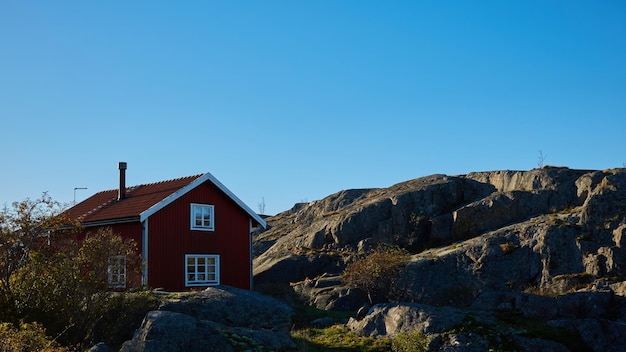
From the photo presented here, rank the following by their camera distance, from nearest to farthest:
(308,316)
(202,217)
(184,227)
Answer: (308,316) → (184,227) → (202,217)

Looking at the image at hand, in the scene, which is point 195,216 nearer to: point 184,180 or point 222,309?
point 184,180

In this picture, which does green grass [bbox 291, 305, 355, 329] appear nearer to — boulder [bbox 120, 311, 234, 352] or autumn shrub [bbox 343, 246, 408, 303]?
autumn shrub [bbox 343, 246, 408, 303]

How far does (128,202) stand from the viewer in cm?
3133

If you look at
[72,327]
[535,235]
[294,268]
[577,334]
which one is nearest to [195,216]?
[294,268]

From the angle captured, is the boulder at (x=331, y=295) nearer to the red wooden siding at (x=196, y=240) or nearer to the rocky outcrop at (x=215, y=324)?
the red wooden siding at (x=196, y=240)

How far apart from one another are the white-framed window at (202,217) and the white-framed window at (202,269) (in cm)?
135

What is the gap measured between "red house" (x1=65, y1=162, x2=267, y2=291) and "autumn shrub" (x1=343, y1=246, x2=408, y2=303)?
24.5ft

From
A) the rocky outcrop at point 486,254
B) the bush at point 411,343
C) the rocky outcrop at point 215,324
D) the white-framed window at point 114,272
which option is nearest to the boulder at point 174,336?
the rocky outcrop at point 215,324

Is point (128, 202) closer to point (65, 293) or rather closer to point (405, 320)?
point (65, 293)

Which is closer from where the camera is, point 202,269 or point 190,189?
point 190,189

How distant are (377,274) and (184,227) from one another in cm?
953

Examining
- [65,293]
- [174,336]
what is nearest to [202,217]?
[65,293]

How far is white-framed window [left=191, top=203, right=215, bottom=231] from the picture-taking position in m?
30.3

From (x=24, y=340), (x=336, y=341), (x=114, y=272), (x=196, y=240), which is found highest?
(x=196, y=240)
